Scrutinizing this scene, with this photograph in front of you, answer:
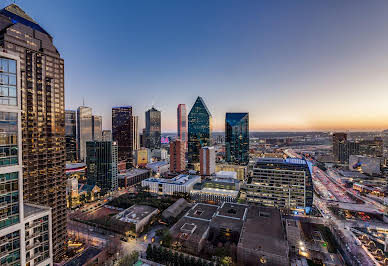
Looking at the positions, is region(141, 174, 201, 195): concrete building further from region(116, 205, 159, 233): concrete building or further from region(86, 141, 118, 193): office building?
region(116, 205, 159, 233): concrete building

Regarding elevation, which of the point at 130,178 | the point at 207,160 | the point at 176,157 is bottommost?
the point at 130,178

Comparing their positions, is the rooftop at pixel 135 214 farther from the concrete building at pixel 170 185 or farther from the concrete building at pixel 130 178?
the concrete building at pixel 130 178

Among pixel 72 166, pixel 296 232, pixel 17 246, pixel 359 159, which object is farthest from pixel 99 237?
pixel 359 159

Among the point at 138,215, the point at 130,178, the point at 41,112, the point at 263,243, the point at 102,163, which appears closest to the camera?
the point at 41,112

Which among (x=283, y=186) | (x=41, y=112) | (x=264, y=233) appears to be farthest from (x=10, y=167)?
(x=283, y=186)

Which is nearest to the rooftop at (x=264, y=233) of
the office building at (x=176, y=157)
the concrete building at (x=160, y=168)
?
the office building at (x=176, y=157)

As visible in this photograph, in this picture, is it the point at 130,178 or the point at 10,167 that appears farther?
the point at 130,178

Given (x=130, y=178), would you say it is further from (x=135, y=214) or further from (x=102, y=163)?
(x=135, y=214)

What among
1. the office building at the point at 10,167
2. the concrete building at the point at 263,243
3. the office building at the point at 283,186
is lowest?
the concrete building at the point at 263,243
